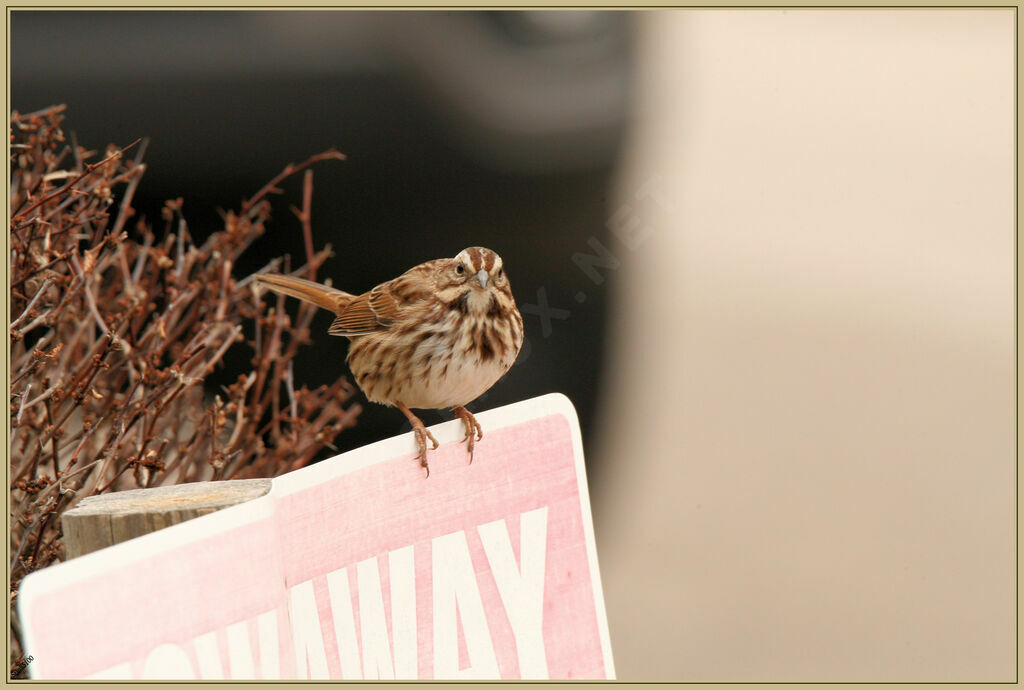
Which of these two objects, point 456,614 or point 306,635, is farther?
point 456,614

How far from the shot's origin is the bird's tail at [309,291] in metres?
2.89

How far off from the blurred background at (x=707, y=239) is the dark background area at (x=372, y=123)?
12mm

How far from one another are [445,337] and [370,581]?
0.80 m

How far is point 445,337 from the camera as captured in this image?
248 cm

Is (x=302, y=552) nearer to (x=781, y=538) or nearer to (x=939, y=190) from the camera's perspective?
(x=781, y=538)

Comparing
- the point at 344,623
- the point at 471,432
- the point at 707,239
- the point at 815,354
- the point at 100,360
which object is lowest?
the point at 815,354

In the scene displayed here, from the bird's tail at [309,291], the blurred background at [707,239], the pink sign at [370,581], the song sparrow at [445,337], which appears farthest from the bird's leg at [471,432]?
the blurred background at [707,239]

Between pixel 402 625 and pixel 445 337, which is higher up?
pixel 445 337

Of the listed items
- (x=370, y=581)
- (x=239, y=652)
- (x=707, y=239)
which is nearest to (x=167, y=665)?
(x=239, y=652)

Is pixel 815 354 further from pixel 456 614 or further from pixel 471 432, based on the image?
pixel 456 614

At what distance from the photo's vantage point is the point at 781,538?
19.0 feet

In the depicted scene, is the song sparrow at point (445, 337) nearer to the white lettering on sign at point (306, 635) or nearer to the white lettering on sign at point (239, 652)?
the white lettering on sign at point (306, 635)

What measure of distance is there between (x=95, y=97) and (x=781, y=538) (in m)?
3.61

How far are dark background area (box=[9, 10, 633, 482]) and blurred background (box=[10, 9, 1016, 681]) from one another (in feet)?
0.04
